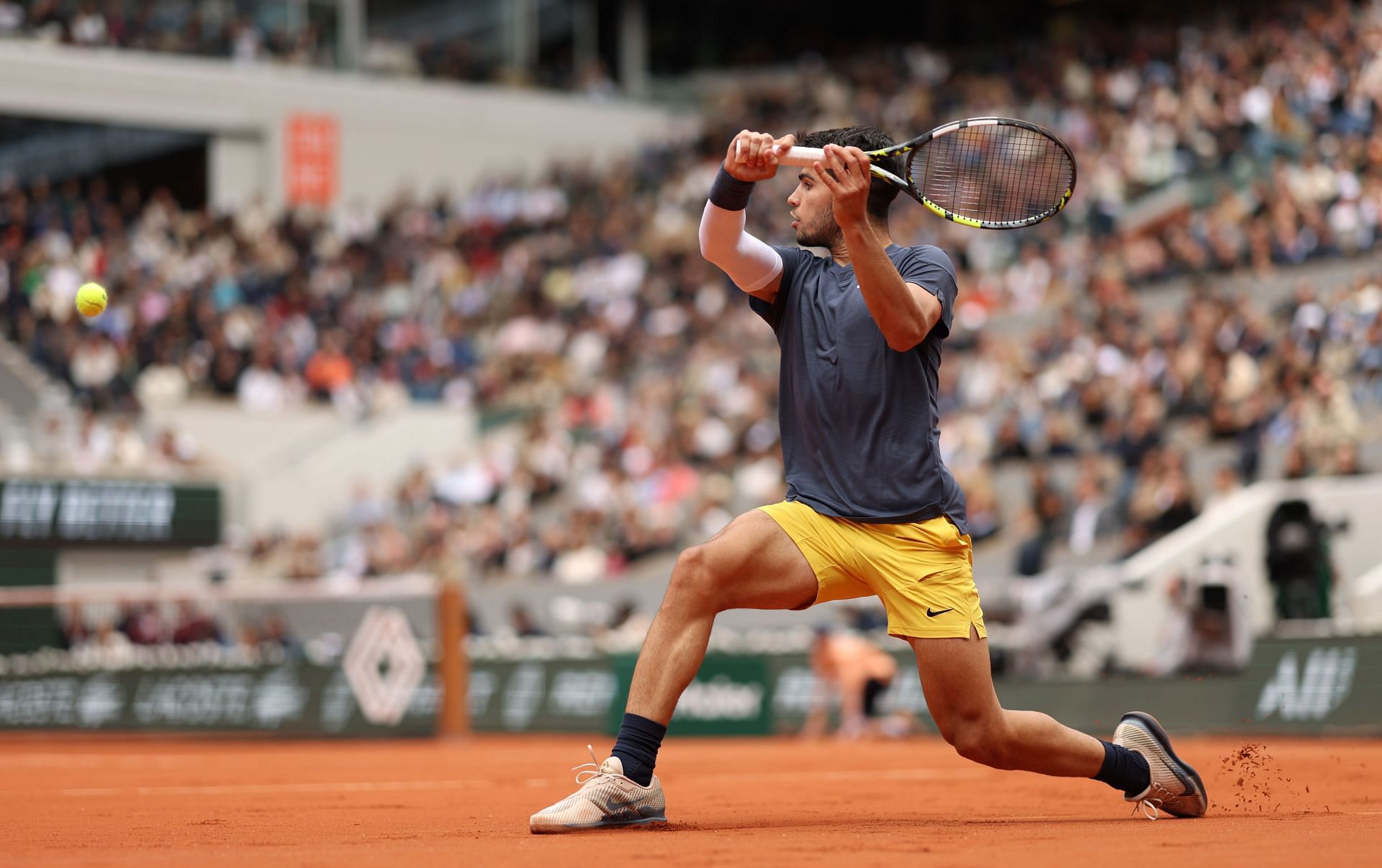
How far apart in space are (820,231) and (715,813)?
240 centimetres

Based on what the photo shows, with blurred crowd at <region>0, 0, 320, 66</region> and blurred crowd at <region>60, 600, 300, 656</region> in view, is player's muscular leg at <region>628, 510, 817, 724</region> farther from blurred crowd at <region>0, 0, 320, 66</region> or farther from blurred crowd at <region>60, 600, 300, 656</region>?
blurred crowd at <region>0, 0, 320, 66</region>

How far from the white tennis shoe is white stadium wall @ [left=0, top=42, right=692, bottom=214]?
2796 centimetres

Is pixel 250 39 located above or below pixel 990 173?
above

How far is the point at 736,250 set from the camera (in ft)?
19.8

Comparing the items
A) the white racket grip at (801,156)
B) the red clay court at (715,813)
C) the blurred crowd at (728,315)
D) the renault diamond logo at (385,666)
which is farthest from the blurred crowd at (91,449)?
the white racket grip at (801,156)

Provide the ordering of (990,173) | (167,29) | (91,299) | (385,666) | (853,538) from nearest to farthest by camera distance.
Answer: (853,538) < (990,173) < (91,299) < (385,666) < (167,29)

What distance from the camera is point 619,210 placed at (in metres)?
32.5

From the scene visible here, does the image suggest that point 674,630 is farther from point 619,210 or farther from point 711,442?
point 619,210

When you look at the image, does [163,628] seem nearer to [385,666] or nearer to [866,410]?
[385,666]

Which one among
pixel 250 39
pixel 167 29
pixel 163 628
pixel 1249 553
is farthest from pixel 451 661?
pixel 250 39

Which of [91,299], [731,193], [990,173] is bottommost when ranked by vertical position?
[91,299]

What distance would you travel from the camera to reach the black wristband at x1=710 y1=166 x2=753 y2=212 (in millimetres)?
5945

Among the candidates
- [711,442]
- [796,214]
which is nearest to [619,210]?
[711,442]

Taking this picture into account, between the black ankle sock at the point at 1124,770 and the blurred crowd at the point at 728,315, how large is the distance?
10.3 metres
